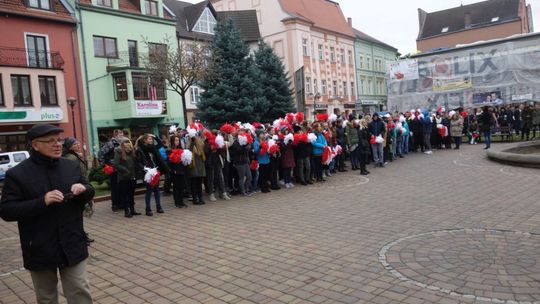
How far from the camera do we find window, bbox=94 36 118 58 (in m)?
32.6

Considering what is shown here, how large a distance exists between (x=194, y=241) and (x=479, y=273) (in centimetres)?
422

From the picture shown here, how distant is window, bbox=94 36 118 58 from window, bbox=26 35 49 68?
3487 millimetres

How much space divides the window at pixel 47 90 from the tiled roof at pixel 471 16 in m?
65.5

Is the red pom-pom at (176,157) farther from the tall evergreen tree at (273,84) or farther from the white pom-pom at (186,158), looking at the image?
Result: the tall evergreen tree at (273,84)

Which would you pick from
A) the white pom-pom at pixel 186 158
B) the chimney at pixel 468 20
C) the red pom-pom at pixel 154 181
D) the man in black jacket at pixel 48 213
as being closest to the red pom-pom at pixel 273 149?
the white pom-pom at pixel 186 158

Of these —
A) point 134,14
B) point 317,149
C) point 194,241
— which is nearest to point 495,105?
point 317,149

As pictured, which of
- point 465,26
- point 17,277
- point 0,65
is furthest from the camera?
point 465,26

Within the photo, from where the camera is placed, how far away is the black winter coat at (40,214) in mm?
3492

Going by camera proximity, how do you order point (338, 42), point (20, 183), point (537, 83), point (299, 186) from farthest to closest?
1. point (338, 42)
2. point (537, 83)
3. point (299, 186)
4. point (20, 183)

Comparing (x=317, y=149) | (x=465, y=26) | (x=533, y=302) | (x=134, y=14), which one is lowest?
(x=533, y=302)

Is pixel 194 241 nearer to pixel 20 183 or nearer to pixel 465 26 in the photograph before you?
pixel 20 183

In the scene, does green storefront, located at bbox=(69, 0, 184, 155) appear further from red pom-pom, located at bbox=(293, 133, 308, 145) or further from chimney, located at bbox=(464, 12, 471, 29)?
chimney, located at bbox=(464, 12, 471, 29)

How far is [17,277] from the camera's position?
596 cm

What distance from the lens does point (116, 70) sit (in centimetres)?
3272
